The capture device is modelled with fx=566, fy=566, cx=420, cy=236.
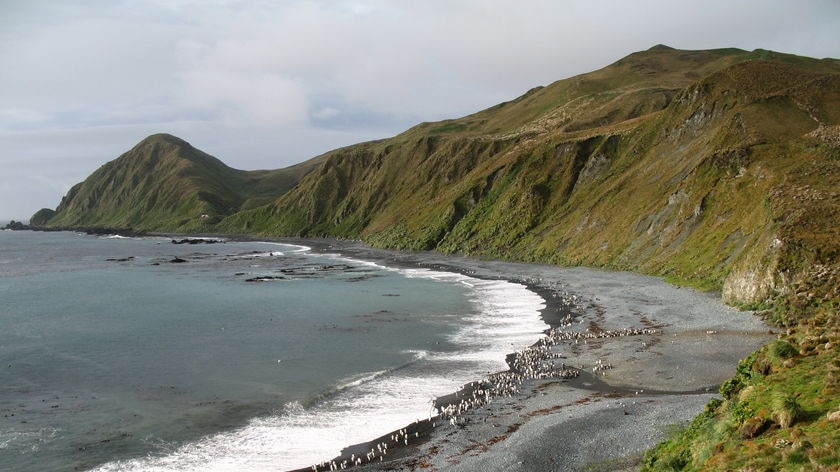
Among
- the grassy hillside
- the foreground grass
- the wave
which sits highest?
the grassy hillside

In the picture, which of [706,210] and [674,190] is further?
[674,190]

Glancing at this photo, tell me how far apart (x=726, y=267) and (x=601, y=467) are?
152 ft

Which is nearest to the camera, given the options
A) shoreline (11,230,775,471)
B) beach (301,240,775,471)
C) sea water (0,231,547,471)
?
shoreline (11,230,775,471)

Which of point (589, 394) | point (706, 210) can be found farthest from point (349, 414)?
point (706, 210)

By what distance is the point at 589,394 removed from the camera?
33.3 meters

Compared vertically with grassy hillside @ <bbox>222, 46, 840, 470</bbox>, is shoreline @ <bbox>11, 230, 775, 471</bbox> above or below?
below

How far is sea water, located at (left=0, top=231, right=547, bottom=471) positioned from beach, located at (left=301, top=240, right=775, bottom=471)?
8.44 feet

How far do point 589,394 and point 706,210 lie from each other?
5282cm

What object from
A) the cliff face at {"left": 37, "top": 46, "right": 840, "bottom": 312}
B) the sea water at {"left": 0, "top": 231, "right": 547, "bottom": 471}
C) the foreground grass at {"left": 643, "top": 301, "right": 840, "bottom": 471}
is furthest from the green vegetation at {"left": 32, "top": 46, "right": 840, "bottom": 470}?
the sea water at {"left": 0, "top": 231, "right": 547, "bottom": 471}

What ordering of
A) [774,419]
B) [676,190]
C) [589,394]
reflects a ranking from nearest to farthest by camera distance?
1. [774,419]
2. [589,394]
3. [676,190]

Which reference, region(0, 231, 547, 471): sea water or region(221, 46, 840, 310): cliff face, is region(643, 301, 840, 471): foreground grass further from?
region(221, 46, 840, 310): cliff face

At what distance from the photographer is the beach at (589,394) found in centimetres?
2504

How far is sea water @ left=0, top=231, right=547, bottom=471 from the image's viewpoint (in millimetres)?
28984

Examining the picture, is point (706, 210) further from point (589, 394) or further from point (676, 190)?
point (589, 394)
